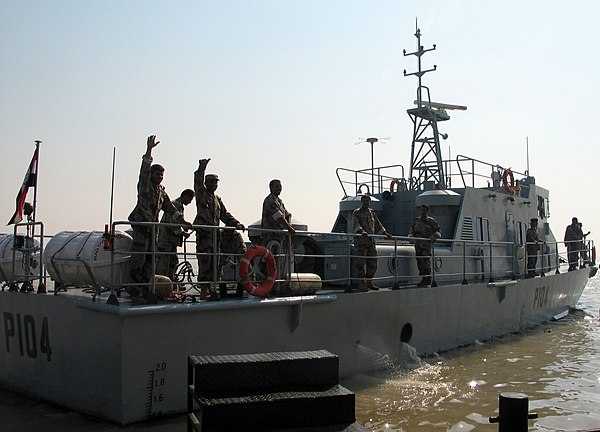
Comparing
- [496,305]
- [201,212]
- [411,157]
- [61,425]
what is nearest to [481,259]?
[496,305]

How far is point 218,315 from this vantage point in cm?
668

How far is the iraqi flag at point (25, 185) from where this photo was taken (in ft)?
26.4

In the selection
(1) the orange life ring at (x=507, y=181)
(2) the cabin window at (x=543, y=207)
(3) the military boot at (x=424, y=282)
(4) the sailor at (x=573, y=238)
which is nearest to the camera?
(3) the military boot at (x=424, y=282)

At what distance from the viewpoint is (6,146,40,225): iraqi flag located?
8039mm

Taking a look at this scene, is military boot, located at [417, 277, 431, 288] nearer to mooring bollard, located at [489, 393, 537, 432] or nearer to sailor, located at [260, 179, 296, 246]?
sailor, located at [260, 179, 296, 246]

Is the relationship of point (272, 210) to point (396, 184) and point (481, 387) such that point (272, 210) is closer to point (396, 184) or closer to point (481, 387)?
point (481, 387)

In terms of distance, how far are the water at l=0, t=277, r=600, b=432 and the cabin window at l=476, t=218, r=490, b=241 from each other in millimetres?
2464

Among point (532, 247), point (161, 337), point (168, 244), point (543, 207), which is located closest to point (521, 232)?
point (532, 247)

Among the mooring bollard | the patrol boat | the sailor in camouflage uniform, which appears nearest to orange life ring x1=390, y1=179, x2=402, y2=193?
the patrol boat

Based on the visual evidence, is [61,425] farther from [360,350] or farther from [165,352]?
[360,350]

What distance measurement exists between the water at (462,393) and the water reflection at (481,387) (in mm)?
11

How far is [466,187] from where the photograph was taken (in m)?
12.8

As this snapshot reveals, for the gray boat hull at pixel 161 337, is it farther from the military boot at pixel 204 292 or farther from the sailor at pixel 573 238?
the sailor at pixel 573 238

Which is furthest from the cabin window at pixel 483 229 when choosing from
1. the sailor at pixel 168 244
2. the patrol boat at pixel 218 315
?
the sailor at pixel 168 244
